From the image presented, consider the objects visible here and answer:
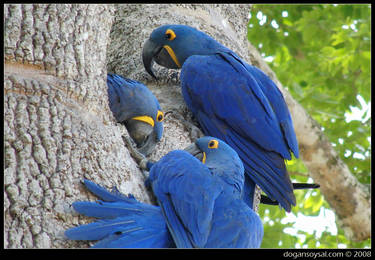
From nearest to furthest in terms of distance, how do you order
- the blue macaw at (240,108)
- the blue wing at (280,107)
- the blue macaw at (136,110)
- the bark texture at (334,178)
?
the blue macaw at (136,110)
the blue macaw at (240,108)
the blue wing at (280,107)
the bark texture at (334,178)

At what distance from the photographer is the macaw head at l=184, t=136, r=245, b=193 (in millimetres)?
2379

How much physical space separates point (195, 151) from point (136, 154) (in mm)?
361

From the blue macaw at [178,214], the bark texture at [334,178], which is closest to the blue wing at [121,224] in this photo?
the blue macaw at [178,214]

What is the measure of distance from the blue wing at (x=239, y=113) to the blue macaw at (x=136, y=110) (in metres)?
0.38

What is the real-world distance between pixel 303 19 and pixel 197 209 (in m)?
4.64

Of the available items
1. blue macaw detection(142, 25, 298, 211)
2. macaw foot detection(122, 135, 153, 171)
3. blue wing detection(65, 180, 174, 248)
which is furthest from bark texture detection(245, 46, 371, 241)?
blue wing detection(65, 180, 174, 248)

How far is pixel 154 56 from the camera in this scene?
11.1 ft

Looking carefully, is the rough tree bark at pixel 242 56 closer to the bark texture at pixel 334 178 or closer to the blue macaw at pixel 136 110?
the bark texture at pixel 334 178

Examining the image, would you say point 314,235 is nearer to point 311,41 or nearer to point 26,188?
point 311,41

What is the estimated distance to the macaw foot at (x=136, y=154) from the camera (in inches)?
96.8

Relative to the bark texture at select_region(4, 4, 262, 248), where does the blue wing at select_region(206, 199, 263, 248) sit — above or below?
below

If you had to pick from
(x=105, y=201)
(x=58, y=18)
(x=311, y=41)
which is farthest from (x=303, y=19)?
(x=105, y=201)

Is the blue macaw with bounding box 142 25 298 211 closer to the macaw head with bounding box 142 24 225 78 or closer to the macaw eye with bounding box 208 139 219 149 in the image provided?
the macaw head with bounding box 142 24 225 78

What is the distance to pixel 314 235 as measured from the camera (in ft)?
20.3
